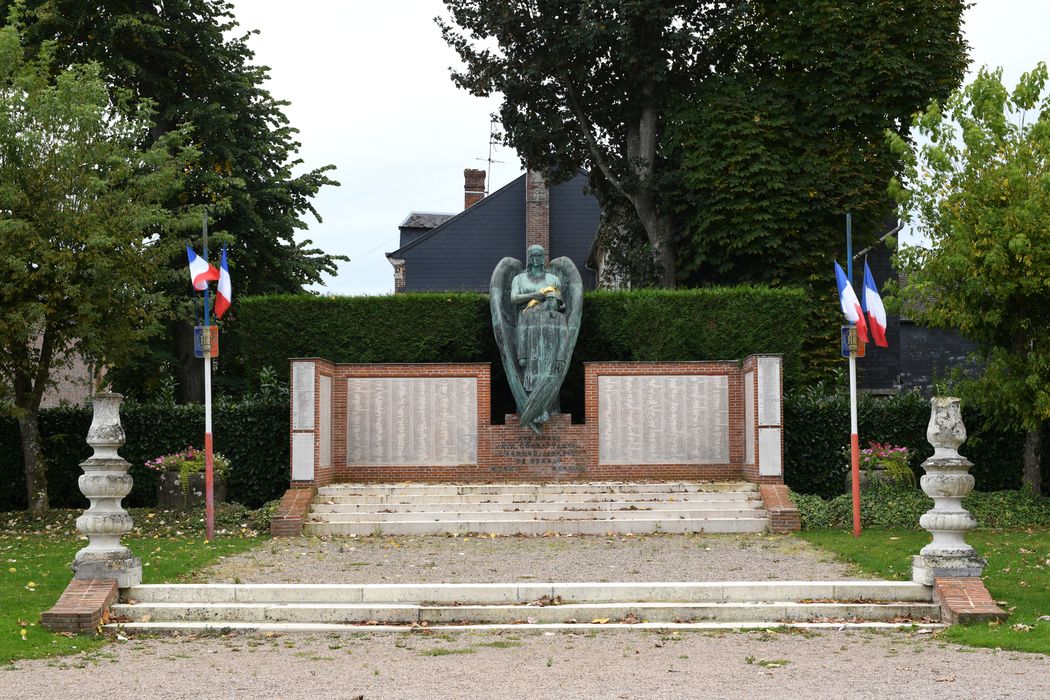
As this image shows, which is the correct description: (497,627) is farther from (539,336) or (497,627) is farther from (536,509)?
(539,336)

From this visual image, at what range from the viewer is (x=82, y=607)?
10.6 metres

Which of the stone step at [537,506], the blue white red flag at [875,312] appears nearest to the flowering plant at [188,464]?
the stone step at [537,506]

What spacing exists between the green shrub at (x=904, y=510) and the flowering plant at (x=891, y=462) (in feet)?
1.51

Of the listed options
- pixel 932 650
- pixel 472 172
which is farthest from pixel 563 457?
pixel 472 172

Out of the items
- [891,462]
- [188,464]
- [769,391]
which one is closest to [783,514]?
[769,391]

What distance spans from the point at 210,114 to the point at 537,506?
12408mm

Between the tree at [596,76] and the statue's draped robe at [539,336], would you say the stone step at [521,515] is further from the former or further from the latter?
the tree at [596,76]

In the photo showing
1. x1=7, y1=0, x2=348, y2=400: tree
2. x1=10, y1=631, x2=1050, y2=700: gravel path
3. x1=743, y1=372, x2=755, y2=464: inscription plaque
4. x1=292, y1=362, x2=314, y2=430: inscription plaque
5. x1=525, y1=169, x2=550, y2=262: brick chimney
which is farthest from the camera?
x1=525, y1=169, x2=550, y2=262: brick chimney

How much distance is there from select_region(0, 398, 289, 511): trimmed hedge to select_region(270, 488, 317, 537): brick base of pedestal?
2.63 m

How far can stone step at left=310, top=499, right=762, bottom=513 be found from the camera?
1778 cm

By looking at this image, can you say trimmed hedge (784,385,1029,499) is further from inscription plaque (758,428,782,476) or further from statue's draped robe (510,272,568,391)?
statue's draped robe (510,272,568,391)

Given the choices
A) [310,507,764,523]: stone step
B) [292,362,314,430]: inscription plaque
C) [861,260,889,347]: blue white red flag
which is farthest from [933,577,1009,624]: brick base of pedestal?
[292,362,314,430]: inscription plaque

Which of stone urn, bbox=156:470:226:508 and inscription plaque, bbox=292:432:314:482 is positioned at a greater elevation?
inscription plaque, bbox=292:432:314:482

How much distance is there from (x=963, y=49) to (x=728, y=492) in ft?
44.1
